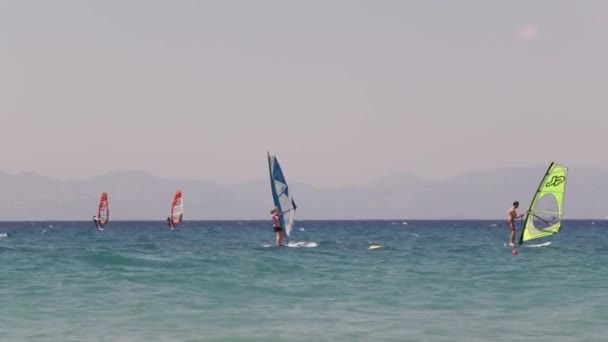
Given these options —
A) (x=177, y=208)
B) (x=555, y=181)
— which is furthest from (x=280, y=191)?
(x=177, y=208)

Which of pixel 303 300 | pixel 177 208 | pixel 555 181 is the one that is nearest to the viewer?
pixel 303 300

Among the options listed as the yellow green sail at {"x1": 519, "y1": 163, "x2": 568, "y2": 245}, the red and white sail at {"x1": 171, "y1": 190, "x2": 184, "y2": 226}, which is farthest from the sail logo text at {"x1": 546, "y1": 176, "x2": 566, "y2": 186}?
the red and white sail at {"x1": 171, "y1": 190, "x2": 184, "y2": 226}

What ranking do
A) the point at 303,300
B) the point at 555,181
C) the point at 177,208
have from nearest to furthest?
the point at 303,300 < the point at 555,181 < the point at 177,208

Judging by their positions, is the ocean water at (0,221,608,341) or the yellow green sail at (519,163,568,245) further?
the yellow green sail at (519,163,568,245)

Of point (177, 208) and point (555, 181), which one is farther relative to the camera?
point (177, 208)

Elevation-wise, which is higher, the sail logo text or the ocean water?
the sail logo text

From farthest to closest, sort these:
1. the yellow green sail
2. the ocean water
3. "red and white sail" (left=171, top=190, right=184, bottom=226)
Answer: "red and white sail" (left=171, top=190, right=184, bottom=226) → the yellow green sail → the ocean water

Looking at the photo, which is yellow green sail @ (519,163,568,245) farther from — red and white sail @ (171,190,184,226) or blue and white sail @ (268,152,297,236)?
red and white sail @ (171,190,184,226)

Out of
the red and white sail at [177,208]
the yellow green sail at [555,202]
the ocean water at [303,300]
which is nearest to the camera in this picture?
the ocean water at [303,300]

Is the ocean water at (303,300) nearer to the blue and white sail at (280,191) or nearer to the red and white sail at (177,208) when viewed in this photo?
the blue and white sail at (280,191)

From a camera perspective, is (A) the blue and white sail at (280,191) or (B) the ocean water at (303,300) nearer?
(B) the ocean water at (303,300)

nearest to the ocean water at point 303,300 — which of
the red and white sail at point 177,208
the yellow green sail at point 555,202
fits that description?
the yellow green sail at point 555,202

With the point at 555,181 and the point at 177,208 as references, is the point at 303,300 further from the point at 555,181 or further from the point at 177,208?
the point at 177,208

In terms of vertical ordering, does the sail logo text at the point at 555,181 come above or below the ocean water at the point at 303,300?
above
